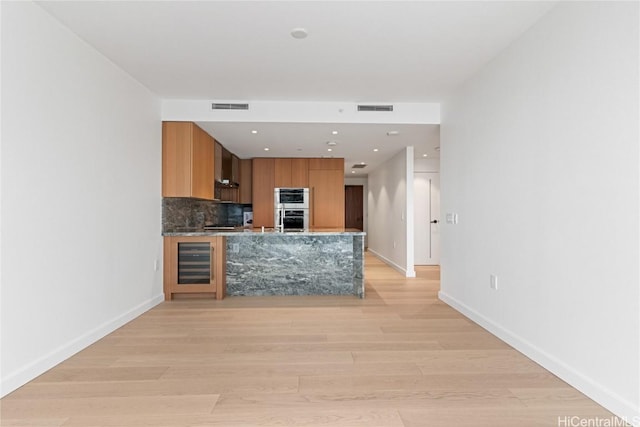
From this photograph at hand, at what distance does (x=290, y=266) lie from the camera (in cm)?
445

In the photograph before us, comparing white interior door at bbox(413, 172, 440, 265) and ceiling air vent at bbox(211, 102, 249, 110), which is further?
white interior door at bbox(413, 172, 440, 265)

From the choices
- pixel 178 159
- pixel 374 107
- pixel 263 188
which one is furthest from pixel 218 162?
pixel 374 107

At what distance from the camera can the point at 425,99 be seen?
4.06m

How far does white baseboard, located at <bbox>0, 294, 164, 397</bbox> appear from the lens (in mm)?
2014

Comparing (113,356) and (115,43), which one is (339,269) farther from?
(115,43)

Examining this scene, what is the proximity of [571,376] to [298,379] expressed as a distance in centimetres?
166

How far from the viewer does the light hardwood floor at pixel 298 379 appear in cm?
177

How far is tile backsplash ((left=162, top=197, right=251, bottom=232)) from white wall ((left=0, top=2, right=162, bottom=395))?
2.24ft

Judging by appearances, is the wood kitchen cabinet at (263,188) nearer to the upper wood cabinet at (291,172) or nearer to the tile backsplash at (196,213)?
the upper wood cabinet at (291,172)

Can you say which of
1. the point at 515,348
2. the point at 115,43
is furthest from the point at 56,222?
the point at 515,348

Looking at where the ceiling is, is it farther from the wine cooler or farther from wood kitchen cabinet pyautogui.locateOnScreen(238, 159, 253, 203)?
wood kitchen cabinet pyautogui.locateOnScreen(238, 159, 253, 203)

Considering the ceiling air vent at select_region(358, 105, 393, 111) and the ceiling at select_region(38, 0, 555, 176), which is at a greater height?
the ceiling at select_region(38, 0, 555, 176)

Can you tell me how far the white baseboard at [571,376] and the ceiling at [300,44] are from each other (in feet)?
7.55

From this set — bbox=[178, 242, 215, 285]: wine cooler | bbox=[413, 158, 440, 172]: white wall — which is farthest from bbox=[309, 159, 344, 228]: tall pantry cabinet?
bbox=[178, 242, 215, 285]: wine cooler
